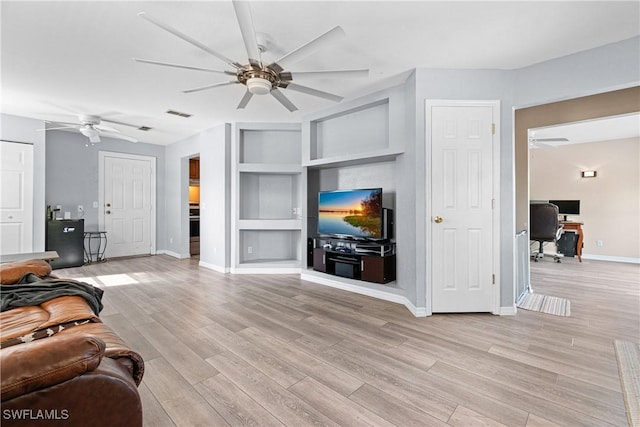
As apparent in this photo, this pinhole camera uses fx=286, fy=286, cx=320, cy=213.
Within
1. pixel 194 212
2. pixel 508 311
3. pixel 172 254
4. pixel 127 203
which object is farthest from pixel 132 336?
pixel 194 212

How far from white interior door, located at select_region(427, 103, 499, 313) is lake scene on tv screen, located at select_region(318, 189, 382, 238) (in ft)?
2.77

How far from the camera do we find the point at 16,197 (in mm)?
4680

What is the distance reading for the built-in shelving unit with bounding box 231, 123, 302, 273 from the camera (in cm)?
498

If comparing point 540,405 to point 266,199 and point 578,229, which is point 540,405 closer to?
point 266,199

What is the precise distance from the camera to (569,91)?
2.79m

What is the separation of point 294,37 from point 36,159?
527 centimetres

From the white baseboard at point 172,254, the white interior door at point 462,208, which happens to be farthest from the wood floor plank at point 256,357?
the white baseboard at point 172,254

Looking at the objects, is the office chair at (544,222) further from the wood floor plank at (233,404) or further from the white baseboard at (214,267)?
the wood floor plank at (233,404)

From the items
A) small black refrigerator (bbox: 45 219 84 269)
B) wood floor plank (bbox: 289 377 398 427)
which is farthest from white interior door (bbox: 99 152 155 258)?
wood floor plank (bbox: 289 377 398 427)

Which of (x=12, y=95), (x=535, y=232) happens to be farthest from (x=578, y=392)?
(x=12, y=95)

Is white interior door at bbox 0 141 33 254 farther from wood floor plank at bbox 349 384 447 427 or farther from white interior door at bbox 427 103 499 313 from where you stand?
white interior door at bbox 427 103 499 313

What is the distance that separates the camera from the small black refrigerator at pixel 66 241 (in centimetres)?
513

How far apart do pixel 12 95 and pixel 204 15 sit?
3.60m

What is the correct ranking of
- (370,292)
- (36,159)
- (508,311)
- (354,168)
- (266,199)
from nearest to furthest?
(508,311)
(370,292)
(354,168)
(36,159)
(266,199)
